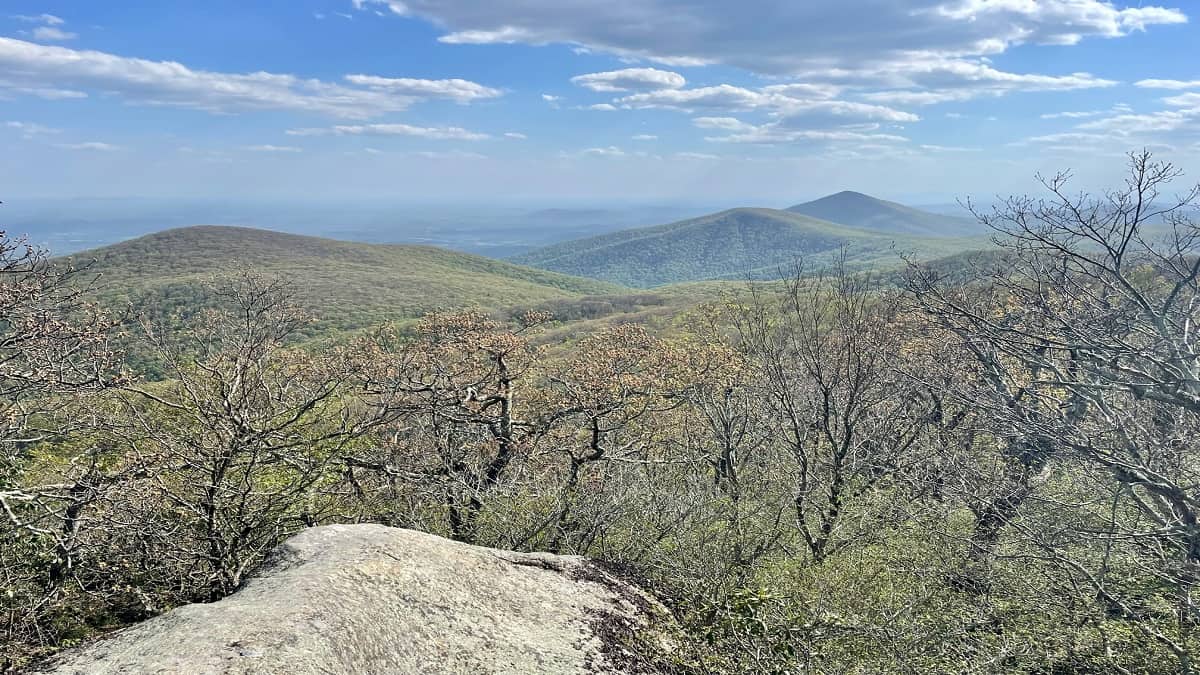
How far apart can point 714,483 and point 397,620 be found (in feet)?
48.6

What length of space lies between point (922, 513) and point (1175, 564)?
4.79 m

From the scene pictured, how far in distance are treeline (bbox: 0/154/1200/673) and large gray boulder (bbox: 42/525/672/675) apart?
121 cm

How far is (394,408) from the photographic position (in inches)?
503

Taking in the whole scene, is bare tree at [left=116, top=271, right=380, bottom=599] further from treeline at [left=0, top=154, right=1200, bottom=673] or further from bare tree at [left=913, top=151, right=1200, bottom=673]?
bare tree at [left=913, top=151, right=1200, bottom=673]

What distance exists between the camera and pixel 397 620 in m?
6.67

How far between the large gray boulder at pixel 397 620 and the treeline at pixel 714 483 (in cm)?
121

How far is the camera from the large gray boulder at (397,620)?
18.7 feet

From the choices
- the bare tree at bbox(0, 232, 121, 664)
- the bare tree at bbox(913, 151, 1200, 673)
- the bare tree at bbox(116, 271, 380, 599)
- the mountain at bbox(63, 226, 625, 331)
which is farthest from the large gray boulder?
the mountain at bbox(63, 226, 625, 331)

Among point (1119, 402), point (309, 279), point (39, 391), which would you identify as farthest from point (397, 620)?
point (309, 279)

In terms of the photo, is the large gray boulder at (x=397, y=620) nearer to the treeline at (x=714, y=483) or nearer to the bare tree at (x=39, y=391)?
the treeline at (x=714, y=483)

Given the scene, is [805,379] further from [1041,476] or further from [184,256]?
[184,256]

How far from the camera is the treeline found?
9.26 m

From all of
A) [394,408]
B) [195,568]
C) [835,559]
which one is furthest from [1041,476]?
[195,568]

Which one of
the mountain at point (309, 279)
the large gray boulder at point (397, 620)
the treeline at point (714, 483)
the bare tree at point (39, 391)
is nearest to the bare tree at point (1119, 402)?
the treeline at point (714, 483)
